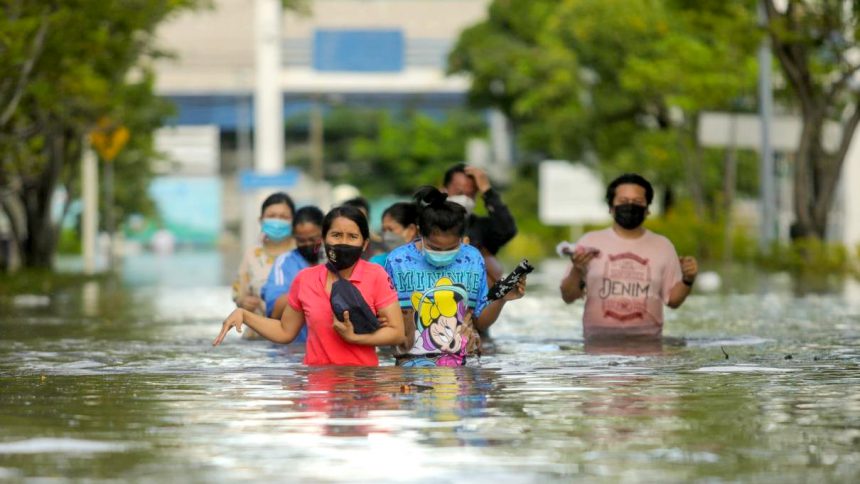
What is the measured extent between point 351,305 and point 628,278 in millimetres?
3828

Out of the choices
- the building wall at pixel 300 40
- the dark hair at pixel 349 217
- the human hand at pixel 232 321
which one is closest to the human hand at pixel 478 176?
the dark hair at pixel 349 217

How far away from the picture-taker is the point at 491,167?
100 metres

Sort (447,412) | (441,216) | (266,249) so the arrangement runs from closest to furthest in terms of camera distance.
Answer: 1. (447,412)
2. (441,216)
3. (266,249)

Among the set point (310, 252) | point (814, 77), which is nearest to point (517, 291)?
point (310, 252)

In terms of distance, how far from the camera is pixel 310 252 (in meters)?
15.9

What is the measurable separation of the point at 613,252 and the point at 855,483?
24.1ft

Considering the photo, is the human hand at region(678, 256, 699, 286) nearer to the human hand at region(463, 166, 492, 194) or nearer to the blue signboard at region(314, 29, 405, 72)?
the human hand at region(463, 166, 492, 194)

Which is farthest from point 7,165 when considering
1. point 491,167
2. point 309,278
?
point 491,167

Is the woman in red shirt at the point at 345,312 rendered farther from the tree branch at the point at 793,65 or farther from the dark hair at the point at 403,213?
the tree branch at the point at 793,65

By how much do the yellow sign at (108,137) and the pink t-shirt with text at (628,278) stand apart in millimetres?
29376

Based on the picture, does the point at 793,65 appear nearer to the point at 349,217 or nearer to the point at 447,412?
Result: the point at 349,217

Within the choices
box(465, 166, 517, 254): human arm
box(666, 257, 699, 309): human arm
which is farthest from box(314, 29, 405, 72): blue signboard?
box(666, 257, 699, 309): human arm

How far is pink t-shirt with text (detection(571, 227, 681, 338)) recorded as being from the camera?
15.3m

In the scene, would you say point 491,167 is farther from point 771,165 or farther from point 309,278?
point 309,278
